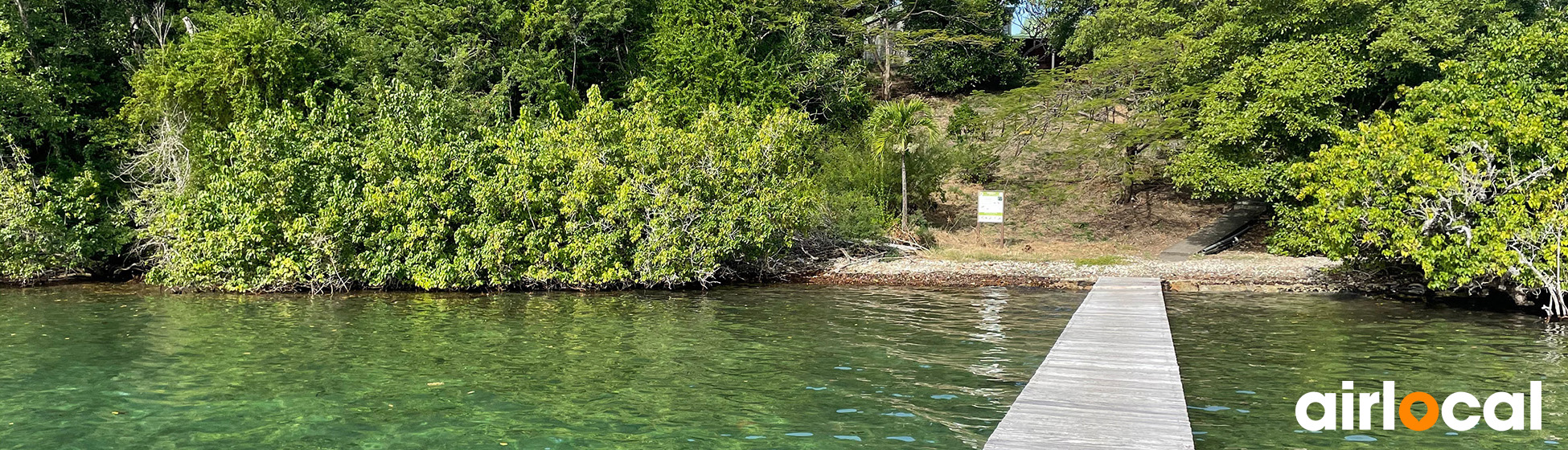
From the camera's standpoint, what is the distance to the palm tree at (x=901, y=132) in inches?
1302

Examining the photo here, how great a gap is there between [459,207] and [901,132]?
50.4 feet

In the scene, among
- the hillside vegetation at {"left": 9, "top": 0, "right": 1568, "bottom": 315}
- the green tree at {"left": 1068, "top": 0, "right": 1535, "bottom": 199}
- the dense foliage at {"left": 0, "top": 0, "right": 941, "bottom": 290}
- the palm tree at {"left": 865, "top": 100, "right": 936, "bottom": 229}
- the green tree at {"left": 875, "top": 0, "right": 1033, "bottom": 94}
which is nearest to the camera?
the hillside vegetation at {"left": 9, "top": 0, "right": 1568, "bottom": 315}

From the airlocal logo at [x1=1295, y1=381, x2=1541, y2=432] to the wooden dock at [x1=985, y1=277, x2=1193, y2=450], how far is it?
146 centimetres

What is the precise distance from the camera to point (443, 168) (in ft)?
78.8

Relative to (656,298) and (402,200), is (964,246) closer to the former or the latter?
(656,298)

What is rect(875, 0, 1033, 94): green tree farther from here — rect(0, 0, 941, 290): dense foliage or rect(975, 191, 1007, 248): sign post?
rect(975, 191, 1007, 248): sign post

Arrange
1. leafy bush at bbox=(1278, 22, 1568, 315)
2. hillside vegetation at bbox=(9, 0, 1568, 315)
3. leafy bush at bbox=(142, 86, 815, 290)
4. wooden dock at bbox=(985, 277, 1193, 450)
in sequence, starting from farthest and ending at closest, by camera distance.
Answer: leafy bush at bbox=(142, 86, 815, 290) < hillside vegetation at bbox=(9, 0, 1568, 315) < leafy bush at bbox=(1278, 22, 1568, 315) < wooden dock at bbox=(985, 277, 1193, 450)

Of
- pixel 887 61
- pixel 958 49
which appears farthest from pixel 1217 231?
pixel 958 49

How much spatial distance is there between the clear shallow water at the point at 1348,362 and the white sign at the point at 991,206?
9104 mm

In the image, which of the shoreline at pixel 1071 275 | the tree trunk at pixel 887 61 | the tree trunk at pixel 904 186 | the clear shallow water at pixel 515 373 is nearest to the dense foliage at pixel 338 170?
the tree trunk at pixel 904 186

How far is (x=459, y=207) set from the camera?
944 inches

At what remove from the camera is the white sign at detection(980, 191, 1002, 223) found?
30031 mm

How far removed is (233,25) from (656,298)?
56.3 feet

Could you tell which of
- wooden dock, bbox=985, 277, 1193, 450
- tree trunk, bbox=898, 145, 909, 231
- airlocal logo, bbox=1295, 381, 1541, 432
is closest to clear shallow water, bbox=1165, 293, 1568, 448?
airlocal logo, bbox=1295, 381, 1541, 432
